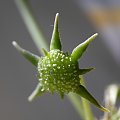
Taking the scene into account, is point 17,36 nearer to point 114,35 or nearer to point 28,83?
point 28,83

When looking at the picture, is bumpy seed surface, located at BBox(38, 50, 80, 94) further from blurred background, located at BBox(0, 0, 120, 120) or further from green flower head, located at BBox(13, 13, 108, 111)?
blurred background, located at BBox(0, 0, 120, 120)

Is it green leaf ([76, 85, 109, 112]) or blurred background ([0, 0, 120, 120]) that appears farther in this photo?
blurred background ([0, 0, 120, 120])

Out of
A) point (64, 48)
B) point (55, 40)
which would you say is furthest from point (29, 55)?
point (64, 48)

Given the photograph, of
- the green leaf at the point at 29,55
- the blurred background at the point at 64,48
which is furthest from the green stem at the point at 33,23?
the blurred background at the point at 64,48

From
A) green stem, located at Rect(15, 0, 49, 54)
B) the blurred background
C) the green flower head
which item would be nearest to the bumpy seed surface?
the green flower head

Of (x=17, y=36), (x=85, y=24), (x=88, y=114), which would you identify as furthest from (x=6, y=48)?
(x=88, y=114)

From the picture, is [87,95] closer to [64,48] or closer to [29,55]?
[29,55]
